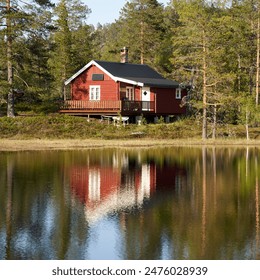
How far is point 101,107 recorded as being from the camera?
5091 cm

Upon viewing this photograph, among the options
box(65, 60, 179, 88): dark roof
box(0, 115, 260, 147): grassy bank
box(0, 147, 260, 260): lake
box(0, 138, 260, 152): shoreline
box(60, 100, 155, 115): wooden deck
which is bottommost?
box(0, 147, 260, 260): lake

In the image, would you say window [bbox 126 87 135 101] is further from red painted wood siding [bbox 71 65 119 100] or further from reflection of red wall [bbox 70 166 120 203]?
reflection of red wall [bbox 70 166 120 203]

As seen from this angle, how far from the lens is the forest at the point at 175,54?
4688 centimetres

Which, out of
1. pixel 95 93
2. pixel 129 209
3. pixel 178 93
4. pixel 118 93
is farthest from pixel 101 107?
pixel 129 209

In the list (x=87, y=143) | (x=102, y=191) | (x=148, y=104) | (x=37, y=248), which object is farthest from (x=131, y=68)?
(x=37, y=248)

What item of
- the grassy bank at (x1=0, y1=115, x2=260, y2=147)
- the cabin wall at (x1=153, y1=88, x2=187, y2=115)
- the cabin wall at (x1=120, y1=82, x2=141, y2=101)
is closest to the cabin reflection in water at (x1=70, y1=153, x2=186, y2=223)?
the grassy bank at (x1=0, y1=115, x2=260, y2=147)

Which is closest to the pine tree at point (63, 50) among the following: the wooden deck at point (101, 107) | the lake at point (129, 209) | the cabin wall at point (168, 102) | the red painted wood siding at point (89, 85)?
the red painted wood siding at point (89, 85)

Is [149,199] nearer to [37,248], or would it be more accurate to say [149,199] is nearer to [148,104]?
[37,248]

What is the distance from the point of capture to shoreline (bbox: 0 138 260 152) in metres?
40.5

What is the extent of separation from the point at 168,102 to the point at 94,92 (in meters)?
6.99

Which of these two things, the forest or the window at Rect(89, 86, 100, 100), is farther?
the window at Rect(89, 86, 100, 100)

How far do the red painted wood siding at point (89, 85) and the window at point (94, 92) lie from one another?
29cm

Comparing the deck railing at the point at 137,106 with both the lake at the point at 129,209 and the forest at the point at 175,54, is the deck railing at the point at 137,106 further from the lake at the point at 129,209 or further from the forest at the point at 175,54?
the lake at the point at 129,209

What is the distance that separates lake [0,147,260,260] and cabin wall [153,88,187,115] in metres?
20.7
